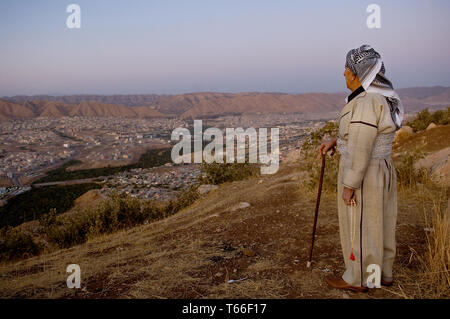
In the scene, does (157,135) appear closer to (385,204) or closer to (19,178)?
(19,178)

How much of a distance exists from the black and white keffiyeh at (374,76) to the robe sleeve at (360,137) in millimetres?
128

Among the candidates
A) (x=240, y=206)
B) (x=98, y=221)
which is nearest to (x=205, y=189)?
(x=98, y=221)

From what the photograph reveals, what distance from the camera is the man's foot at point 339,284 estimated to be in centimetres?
224

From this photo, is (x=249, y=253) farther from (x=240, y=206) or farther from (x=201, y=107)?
(x=201, y=107)

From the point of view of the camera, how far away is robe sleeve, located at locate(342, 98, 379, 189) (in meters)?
1.95

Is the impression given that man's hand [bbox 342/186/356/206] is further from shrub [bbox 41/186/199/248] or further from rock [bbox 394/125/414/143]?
rock [bbox 394/125/414/143]

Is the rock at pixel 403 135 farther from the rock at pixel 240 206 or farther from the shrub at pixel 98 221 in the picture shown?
the shrub at pixel 98 221

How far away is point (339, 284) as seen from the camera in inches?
91.5

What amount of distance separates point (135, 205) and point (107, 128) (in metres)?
58.3

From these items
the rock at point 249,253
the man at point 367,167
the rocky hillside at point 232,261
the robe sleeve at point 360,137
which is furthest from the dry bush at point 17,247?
the robe sleeve at point 360,137

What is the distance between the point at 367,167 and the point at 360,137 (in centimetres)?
23

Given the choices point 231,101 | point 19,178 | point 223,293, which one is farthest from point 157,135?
point 223,293

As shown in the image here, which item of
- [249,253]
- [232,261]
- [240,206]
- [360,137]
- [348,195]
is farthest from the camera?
[240,206]

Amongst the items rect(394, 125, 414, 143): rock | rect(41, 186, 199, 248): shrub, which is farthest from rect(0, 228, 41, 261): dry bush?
rect(394, 125, 414, 143): rock
